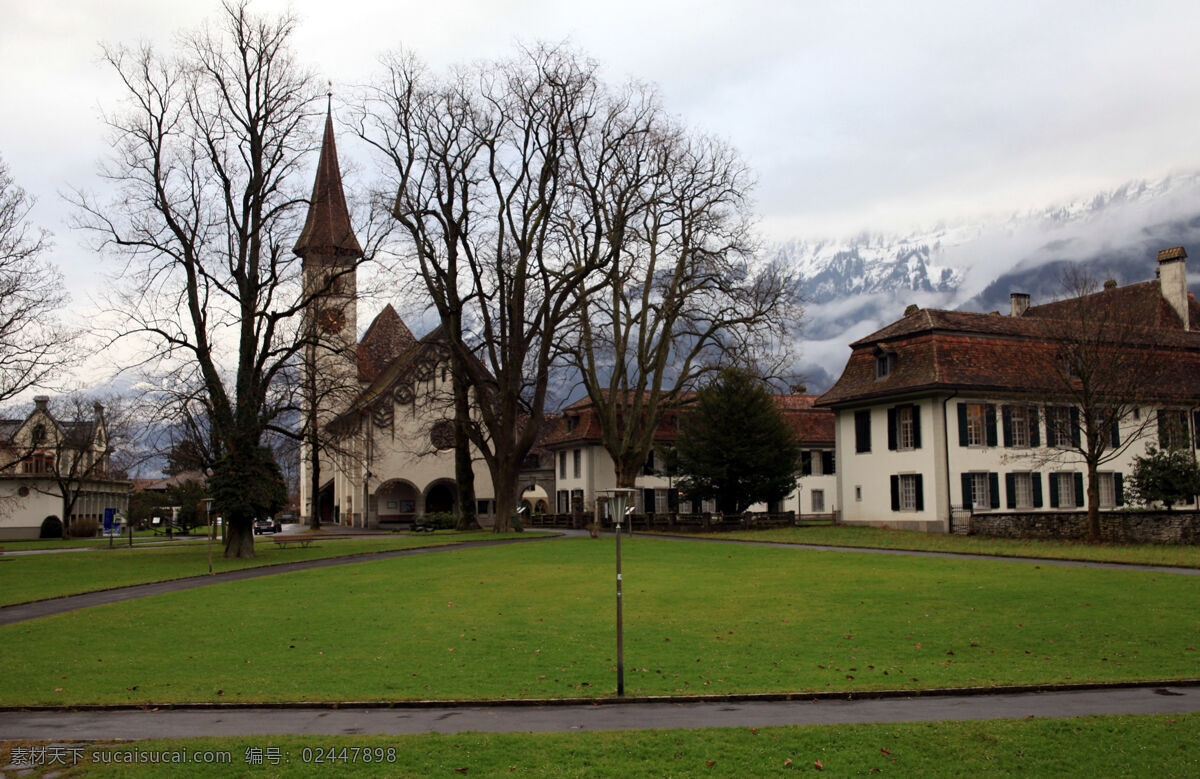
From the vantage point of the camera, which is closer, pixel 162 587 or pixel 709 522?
pixel 162 587

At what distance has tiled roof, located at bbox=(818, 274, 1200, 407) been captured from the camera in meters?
40.4

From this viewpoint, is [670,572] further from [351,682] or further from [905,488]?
[905,488]

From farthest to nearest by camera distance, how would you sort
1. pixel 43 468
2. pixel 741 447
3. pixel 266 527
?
1. pixel 43 468
2. pixel 266 527
3. pixel 741 447

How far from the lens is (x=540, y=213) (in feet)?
151

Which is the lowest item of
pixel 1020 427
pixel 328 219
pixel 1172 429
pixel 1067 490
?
pixel 1067 490

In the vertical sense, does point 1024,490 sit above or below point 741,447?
below

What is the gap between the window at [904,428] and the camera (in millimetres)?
42562

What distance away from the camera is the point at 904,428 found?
43406 mm

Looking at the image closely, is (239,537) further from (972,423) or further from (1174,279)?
(1174,279)

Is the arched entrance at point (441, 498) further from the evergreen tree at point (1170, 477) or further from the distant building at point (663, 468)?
the evergreen tree at point (1170, 477)

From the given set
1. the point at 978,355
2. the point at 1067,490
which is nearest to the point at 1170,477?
the point at 1067,490

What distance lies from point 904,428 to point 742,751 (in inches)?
1445

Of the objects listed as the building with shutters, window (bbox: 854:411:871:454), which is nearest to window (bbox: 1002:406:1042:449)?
the building with shutters

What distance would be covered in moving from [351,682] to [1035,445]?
122 ft
